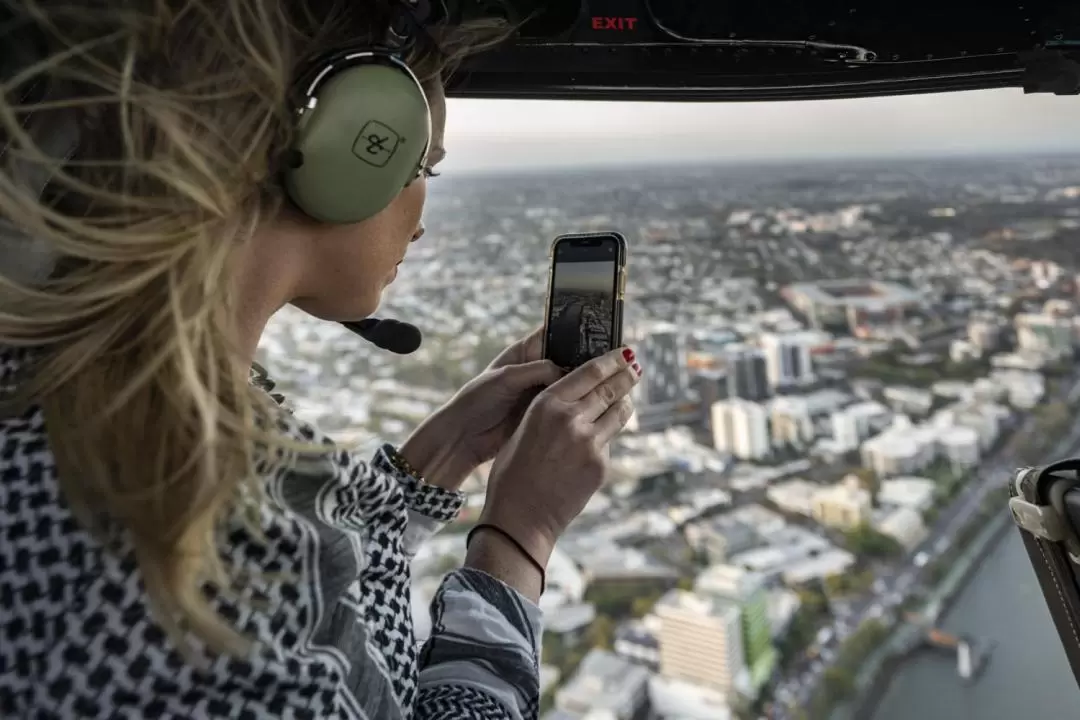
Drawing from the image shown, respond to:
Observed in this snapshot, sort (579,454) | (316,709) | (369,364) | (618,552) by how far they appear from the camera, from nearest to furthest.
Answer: (316,709) < (579,454) < (369,364) < (618,552)

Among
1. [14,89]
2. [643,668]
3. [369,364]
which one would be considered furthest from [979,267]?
[14,89]

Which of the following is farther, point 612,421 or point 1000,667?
point 1000,667

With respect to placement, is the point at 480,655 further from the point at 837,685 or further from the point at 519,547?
the point at 837,685

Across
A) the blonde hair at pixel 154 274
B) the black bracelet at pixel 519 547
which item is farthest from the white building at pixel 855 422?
the blonde hair at pixel 154 274

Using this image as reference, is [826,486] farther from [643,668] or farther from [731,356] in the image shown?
[643,668]

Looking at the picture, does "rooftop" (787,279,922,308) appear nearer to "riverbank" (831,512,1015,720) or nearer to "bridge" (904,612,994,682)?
"riverbank" (831,512,1015,720)

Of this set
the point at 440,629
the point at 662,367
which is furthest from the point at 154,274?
the point at 662,367
